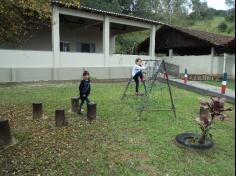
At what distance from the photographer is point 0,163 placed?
4730 millimetres

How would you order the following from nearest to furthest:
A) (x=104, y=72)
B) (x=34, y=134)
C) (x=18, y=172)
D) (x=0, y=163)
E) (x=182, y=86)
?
(x=18, y=172) → (x=0, y=163) → (x=34, y=134) → (x=182, y=86) → (x=104, y=72)

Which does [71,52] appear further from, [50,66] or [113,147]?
[113,147]

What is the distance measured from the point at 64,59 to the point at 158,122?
32.6 feet

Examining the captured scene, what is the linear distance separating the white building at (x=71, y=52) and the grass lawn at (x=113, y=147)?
652cm

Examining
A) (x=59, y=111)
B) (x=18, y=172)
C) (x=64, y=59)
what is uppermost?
(x=64, y=59)

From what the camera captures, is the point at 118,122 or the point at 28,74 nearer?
the point at 118,122

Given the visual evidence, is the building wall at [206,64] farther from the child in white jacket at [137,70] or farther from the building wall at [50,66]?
the child in white jacket at [137,70]

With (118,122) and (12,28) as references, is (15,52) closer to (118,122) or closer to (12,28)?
(12,28)

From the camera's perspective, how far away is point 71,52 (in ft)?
53.9

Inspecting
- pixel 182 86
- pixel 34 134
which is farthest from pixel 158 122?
pixel 182 86

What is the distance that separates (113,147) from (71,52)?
11.7 metres

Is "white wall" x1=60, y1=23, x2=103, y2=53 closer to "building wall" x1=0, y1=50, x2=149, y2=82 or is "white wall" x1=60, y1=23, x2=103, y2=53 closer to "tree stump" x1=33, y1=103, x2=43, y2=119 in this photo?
"building wall" x1=0, y1=50, x2=149, y2=82

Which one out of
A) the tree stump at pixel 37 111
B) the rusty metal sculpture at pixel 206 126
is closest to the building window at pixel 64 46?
the tree stump at pixel 37 111

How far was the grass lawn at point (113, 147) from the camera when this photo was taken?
4.61m
